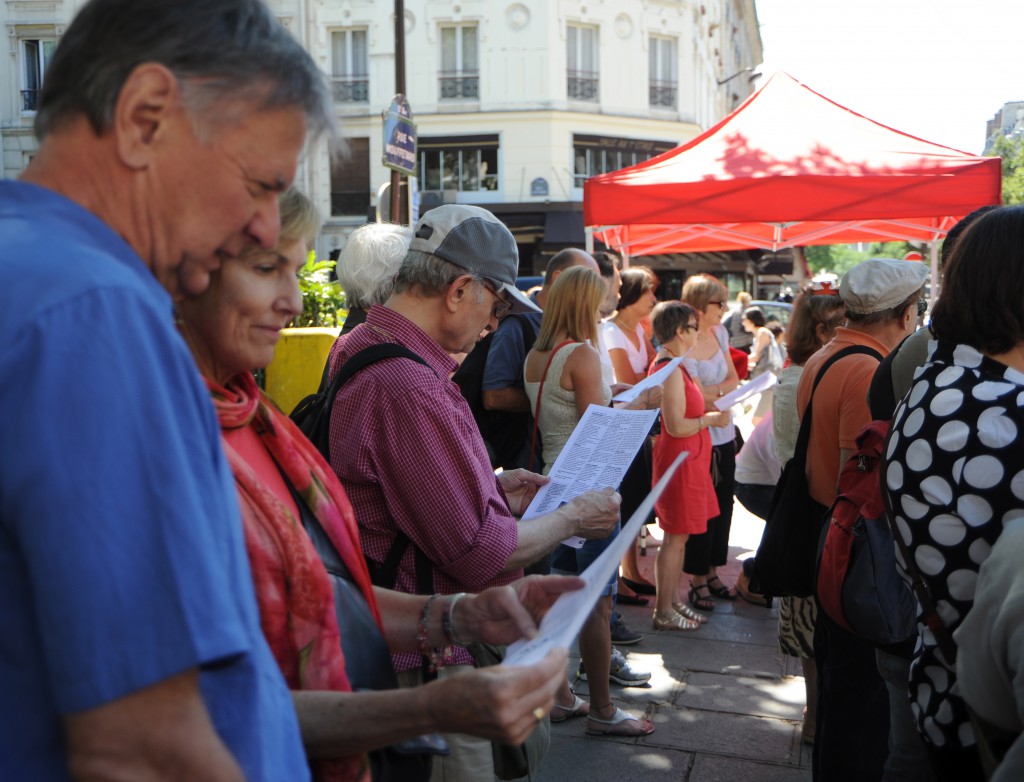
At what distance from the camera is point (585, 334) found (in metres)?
4.26

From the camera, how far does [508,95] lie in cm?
2569

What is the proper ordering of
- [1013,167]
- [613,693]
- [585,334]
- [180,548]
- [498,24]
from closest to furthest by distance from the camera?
[180,548]
[585,334]
[613,693]
[498,24]
[1013,167]

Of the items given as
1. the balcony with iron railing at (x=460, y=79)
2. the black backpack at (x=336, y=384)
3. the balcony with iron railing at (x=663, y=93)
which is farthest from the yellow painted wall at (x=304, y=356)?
the balcony with iron railing at (x=663, y=93)

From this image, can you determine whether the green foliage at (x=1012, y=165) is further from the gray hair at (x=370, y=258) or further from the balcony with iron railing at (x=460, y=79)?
the gray hair at (x=370, y=258)

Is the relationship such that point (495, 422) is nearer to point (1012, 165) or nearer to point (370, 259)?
point (370, 259)

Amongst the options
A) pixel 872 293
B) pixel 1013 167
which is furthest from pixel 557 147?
pixel 872 293

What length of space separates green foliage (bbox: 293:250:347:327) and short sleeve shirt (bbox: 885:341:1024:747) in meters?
5.21

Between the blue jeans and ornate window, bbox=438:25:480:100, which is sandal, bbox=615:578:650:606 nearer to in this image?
the blue jeans

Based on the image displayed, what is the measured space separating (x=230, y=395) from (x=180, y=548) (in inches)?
26.6

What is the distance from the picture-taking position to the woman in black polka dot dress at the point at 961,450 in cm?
198

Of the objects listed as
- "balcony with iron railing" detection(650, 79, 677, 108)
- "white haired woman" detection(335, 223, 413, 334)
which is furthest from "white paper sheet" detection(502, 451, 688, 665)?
"balcony with iron railing" detection(650, 79, 677, 108)

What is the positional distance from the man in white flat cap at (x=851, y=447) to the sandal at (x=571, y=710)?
1350mm

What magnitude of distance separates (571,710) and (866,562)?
200 cm

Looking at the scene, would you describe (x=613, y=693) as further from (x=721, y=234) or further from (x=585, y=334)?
(x=721, y=234)
